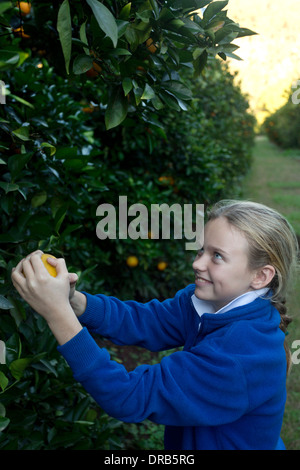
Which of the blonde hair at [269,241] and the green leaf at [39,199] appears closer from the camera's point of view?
the blonde hair at [269,241]

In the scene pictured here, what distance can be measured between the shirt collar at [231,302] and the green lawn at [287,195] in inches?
33.6

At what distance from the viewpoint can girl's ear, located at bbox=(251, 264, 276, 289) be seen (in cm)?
126

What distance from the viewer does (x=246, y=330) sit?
3.66ft

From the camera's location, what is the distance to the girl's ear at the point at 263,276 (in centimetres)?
126

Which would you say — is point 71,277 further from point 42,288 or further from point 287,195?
point 287,195

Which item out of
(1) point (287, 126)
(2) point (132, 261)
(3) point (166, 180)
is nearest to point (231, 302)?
(2) point (132, 261)

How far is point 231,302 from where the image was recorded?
47.4 inches

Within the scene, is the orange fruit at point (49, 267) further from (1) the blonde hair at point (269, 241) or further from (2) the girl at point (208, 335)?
(1) the blonde hair at point (269, 241)

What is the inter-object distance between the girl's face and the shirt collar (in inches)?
1.1

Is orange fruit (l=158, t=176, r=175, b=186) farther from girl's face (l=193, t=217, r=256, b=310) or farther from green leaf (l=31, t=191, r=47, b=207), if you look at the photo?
girl's face (l=193, t=217, r=256, b=310)

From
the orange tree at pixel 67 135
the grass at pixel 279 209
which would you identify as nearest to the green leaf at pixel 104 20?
the orange tree at pixel 67 135

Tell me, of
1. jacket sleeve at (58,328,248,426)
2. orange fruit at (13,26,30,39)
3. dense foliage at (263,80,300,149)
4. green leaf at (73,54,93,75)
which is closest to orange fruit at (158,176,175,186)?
orange fruit at (13,26,30,39)

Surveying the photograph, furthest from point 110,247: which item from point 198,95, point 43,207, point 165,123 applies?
point 198,95
